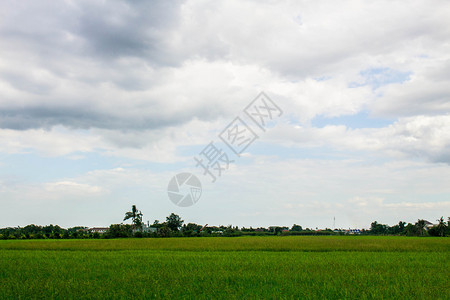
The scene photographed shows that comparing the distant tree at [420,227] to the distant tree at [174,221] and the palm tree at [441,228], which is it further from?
the distant tree at [174,221]

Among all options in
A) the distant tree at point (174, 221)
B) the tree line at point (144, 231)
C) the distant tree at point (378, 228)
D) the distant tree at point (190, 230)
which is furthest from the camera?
the distant tree at point (378, 228)

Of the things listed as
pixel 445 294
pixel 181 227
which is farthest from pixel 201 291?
pixel 181 227

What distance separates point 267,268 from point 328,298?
212 inches

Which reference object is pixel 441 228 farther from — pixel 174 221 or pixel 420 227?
pixel 174 221

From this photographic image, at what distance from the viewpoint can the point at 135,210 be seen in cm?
7438

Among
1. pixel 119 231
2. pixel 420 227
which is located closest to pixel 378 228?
pixel 420 227

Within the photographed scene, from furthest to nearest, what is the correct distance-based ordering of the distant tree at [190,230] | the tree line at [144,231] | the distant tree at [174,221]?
1. the distant tree at [174,221]
2. the distant tree at [190,230]
3. the tree line at [144,231]

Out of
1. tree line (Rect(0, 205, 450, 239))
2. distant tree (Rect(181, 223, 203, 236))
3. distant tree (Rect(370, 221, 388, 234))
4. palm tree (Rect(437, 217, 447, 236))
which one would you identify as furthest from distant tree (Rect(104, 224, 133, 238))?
distant tree (Rect(370, 221, 388, 234))

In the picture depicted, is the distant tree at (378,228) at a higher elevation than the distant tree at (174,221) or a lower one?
lower

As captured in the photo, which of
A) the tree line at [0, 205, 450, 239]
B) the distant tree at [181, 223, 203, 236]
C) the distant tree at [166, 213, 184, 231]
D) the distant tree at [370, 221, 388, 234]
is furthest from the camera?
the distant tree at [370, 221, 388, 234]

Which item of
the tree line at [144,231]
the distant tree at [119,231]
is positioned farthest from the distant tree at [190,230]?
the distant tree at [119,231]

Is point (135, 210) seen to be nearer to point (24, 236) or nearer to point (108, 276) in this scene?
point (24, 236)

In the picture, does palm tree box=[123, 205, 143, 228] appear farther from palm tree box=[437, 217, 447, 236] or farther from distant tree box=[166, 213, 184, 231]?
palm tree box=[437, 217, 447, 236]

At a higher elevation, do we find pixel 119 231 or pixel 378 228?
pixel 119 231
